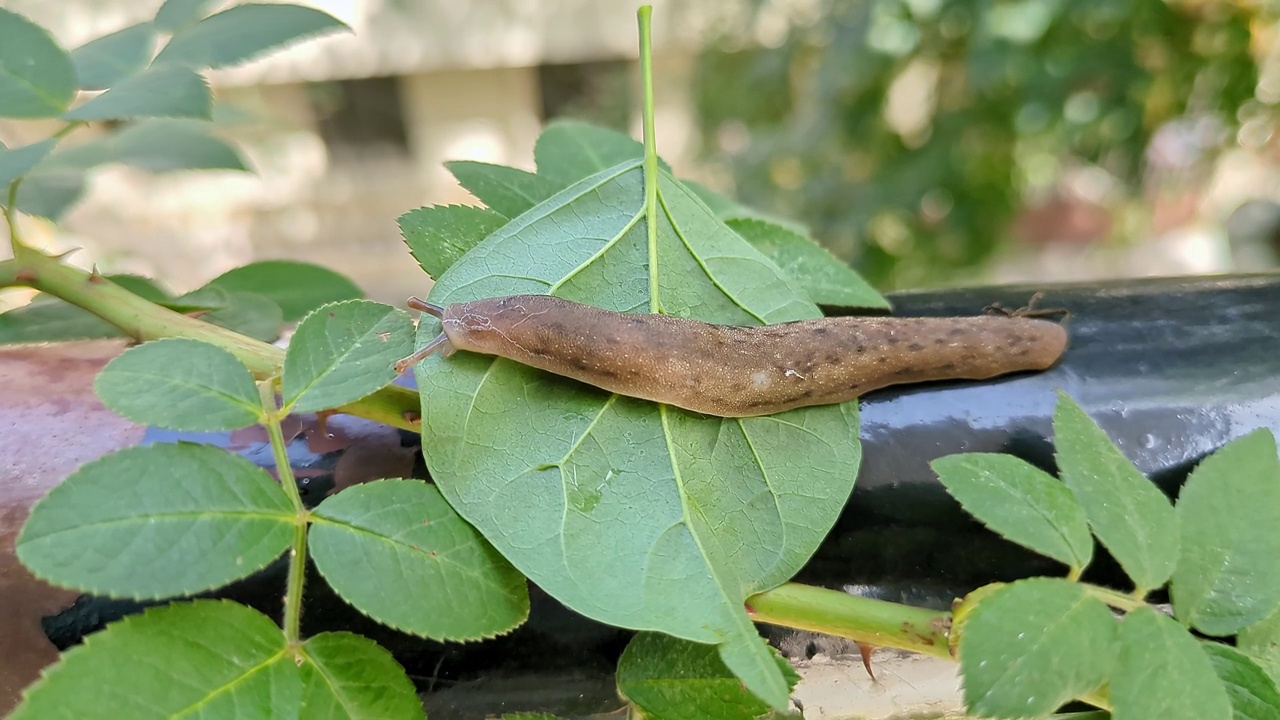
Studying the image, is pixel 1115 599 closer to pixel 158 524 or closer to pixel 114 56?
pixel 158 524

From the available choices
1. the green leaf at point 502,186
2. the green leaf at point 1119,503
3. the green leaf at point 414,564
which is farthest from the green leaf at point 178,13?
the green leaf at point 1119,503

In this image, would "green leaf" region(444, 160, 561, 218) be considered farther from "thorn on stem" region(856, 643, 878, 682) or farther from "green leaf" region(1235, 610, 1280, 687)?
"green leaf" region(1235, 610, 1280, 687)

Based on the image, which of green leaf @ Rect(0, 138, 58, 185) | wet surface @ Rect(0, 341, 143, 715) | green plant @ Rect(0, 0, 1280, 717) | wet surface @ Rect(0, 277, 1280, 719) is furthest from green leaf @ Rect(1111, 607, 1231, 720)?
green leaf @ Rect(0, 138, 58, 185)

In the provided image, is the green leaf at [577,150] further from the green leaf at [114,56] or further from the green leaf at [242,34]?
the green leaf at [114,56]

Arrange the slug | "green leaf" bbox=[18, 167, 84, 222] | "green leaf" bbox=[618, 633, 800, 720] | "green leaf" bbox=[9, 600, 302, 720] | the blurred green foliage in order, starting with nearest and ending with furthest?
"green leaf" bbox=[9, 600, 302, 720], "green leaf" bbox=[618, 633, 800, 720], the slug, "green leaf" bbox=[18, 167, 84, 222], the blurred green foliage

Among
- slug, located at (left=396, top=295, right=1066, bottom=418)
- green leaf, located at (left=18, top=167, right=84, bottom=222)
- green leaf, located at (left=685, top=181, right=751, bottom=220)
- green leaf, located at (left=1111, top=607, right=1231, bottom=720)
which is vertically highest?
green leaf, located at (left=18, top=167, right=84, bottom=222)

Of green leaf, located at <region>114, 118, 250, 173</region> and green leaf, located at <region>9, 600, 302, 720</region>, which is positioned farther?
green leaf, located at <region>114, 118, 250, 173</region>

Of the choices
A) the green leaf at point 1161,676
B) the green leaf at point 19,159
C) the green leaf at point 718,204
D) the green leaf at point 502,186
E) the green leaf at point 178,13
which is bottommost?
the green leaf at point 1161,676

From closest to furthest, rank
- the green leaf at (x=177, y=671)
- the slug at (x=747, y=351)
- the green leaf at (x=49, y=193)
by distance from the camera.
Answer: the green leaf at (x=177, y=671), the slug at (x=747, y=351), the green leaf at (x=49, y=193)
